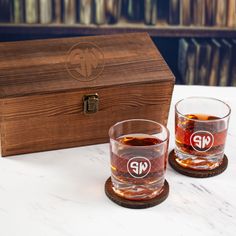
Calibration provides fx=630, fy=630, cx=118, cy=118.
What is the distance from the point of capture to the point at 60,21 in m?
2.96

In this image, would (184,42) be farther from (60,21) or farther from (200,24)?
(60,21)

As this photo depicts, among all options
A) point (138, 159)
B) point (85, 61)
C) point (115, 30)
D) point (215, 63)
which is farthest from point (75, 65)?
point (215, 63)

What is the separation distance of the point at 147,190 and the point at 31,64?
420mm

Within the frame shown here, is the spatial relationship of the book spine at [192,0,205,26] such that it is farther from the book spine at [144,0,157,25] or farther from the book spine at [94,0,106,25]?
the book spine at [94,0,106,25]

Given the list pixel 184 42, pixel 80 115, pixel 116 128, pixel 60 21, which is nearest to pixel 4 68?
pixel 80 115

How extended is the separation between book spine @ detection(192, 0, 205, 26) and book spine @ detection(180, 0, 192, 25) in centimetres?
2

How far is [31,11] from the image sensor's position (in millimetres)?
2934

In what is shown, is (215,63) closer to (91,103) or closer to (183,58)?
(183,58)

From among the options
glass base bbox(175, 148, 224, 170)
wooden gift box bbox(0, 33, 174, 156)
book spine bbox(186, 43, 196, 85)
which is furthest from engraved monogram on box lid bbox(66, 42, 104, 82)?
book spine bbox(186, 43, 196, 85)

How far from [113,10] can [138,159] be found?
1.81 m

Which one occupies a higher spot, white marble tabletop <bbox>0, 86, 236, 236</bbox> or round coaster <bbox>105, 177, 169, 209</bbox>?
round coaster <bbox>105, 177, 169, 209</bbox>

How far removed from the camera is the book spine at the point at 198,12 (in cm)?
291

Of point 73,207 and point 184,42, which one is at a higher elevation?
point 73,207

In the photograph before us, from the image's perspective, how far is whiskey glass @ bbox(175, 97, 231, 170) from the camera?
4.42 feet
